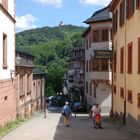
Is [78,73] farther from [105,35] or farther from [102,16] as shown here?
[105,35]

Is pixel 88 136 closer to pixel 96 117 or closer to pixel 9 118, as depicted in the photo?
pixel 96 117

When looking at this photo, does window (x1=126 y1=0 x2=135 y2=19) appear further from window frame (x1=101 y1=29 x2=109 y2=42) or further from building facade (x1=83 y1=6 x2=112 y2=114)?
window frame (x1=101 y1=29 x2=109 y2=42)

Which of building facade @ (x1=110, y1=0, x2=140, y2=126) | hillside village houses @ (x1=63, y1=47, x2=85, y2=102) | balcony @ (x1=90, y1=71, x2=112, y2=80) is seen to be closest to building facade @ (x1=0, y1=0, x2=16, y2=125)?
building facade @ (x1=110, y1=0, x2=140, y2=126)

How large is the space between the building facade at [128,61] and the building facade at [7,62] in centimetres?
684

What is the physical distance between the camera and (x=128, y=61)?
23922 mm

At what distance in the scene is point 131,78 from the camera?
22766 millimetres

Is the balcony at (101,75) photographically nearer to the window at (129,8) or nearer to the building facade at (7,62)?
the building facade at (7,62)

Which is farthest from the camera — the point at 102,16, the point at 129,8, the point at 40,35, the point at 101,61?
the point at 40,35

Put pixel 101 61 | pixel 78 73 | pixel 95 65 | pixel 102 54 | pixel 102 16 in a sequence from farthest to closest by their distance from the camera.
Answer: pixel 78 73 < pixel 102 16 < pixel 95 65 < pixel 101 61 < pixel 102 54

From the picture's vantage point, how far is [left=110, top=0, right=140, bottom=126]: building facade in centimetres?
2073

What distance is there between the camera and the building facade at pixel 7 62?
23719 mm

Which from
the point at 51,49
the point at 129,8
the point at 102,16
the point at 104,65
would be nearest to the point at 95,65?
the point at 104,65

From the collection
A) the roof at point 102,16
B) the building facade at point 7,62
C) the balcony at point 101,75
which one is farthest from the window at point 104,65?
the building facade at point 7,62

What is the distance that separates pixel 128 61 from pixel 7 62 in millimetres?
7481
